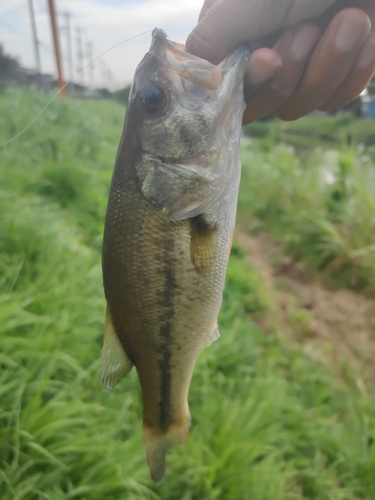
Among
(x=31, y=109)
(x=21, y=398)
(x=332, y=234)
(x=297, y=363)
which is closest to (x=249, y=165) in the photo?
(x=332, y=234)

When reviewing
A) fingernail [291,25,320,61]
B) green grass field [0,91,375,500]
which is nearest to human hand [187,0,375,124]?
fingernail [291,25,320,61]

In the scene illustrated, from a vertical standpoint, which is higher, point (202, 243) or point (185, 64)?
point (185, 64)

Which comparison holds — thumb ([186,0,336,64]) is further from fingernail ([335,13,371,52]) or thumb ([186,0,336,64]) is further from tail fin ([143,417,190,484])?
tail fin ([143,417,190,484])

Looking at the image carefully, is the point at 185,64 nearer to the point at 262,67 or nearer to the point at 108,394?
the point at 262,67

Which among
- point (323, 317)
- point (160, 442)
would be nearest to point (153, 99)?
point (160, 442)

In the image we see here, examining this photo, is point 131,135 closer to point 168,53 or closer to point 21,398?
point 168,53

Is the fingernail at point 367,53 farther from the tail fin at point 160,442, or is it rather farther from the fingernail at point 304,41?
the tail fin at point 160,442

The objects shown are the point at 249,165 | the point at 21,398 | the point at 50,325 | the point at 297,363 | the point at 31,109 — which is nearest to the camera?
the point at 21,398

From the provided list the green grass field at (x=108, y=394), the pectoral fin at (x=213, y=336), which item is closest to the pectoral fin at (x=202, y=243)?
the pectoral fin at (x=213, y=336)
